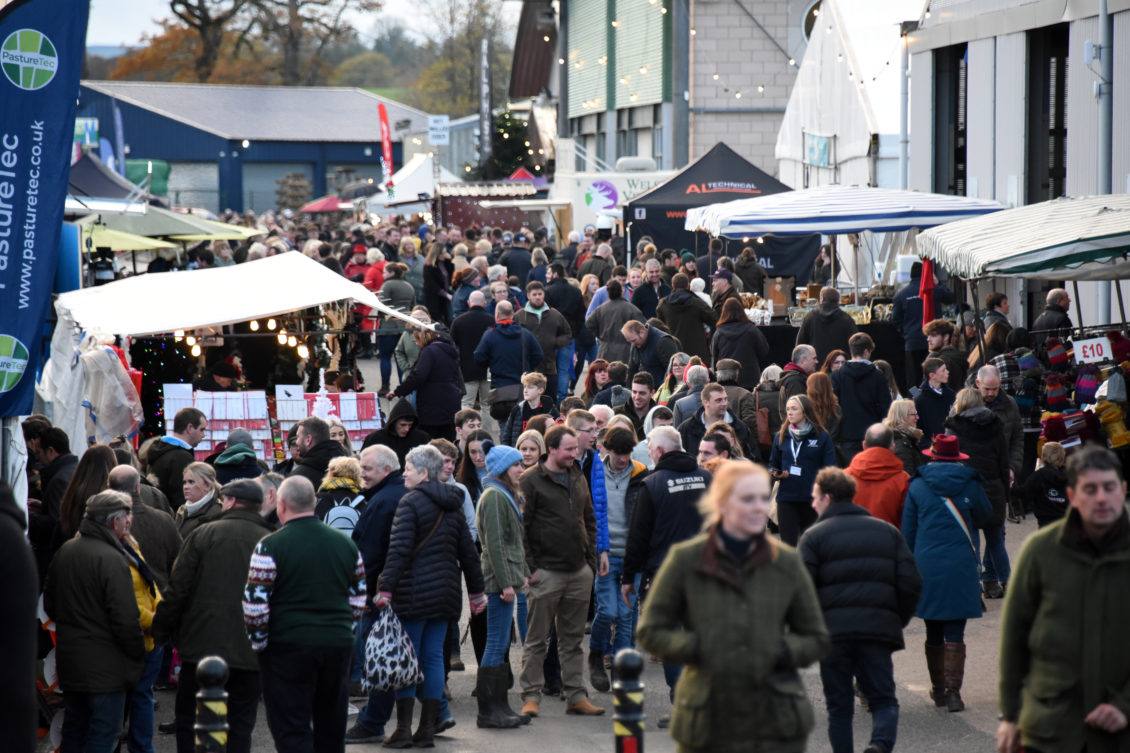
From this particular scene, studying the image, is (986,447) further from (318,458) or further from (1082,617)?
(1082,617)

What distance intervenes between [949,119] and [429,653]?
1619 centimetres

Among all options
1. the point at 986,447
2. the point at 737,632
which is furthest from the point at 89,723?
the point at 986,447

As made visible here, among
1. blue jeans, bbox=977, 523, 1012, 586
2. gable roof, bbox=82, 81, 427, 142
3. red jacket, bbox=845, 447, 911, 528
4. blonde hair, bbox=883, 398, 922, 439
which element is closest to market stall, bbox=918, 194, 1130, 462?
blue jeans, bbox=977, 523, 1012, 586

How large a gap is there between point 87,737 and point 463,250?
16100 mm

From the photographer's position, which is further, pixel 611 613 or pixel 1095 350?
pixel 1095 350

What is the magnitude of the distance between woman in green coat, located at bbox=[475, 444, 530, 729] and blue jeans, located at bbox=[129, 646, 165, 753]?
1.89 m

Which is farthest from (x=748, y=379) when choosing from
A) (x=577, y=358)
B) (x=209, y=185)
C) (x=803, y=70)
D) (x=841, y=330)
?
(x=209, y=185)

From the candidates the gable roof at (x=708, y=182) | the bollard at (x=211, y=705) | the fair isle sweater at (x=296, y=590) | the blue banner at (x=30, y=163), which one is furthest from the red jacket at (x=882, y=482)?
the gable roof at (x=708, y=182)

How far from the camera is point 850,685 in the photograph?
7.03 metres

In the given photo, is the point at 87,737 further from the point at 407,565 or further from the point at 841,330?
the point at 841,330

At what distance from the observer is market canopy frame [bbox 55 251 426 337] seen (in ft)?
38.3

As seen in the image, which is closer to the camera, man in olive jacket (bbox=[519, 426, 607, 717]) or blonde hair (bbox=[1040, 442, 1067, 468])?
man in olive jacket (bbox=[519, 426, 607, 717])

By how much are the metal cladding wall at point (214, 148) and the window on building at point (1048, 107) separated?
59.9 m

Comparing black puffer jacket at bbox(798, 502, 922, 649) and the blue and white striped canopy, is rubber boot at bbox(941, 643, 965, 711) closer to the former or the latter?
black puffer jacket at bbox(798, 502, 922, 649)
